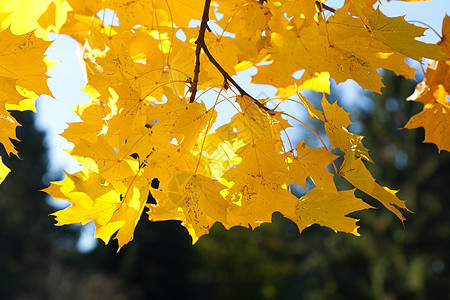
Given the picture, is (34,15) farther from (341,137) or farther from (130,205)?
(341,137)

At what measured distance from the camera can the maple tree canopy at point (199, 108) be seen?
635 millimetres

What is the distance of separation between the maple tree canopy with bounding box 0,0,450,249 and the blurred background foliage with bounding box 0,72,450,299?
8.07m

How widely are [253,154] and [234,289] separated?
1129cm

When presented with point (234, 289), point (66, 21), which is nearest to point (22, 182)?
point (234, 289)

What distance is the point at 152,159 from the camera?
0.66m

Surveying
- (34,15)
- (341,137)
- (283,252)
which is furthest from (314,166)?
(283,252)

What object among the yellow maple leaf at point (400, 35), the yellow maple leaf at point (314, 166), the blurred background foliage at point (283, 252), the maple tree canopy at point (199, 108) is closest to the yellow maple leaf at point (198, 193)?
the maple tree canopy at point (199, 108)

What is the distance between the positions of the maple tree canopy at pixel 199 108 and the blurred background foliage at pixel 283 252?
8.07 m

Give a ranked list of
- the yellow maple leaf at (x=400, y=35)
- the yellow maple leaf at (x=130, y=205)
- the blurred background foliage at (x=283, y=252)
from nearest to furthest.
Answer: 1. the yellow maple leaf at (x=400, y=35)
2. the yellow maple leaf at (x=130, y=205)
3. the blurred background foliage at (x=283, y=252)

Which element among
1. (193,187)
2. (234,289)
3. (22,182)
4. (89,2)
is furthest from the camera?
(22,182)

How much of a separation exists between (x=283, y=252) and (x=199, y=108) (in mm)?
13136

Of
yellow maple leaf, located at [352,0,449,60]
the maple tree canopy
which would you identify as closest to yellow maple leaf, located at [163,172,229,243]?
the maple tree canopy

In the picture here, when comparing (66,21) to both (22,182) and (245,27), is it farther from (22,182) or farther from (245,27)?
(22,182)

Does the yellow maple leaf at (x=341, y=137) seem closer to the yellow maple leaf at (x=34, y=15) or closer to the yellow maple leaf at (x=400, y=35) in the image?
the yellow maple leaf at (x=400, y=35)
